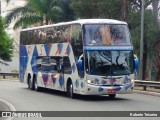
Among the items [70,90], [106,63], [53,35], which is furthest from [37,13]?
[106,63]

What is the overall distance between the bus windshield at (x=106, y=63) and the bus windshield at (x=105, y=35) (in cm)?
45

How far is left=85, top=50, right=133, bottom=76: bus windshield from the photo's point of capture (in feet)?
71.4

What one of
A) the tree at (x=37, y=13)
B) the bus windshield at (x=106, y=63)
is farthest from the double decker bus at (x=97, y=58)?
the tree at (x=37, y=13)

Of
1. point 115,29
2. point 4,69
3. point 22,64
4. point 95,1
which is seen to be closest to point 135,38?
point 95,1

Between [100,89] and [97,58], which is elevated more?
[97,58]

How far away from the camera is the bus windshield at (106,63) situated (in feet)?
71.4

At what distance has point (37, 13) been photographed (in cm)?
4697

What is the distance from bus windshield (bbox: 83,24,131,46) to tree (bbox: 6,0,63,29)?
2213 centimetres

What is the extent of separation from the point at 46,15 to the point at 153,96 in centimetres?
2237

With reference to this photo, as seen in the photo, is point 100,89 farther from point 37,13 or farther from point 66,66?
point 37,13

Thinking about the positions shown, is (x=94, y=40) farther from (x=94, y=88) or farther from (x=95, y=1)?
(x=95, y=1)

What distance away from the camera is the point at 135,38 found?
36.6 meters

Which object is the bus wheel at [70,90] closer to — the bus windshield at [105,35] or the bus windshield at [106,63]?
the bus windshield at [106,63]

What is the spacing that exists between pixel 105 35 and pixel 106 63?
4.17 ft
